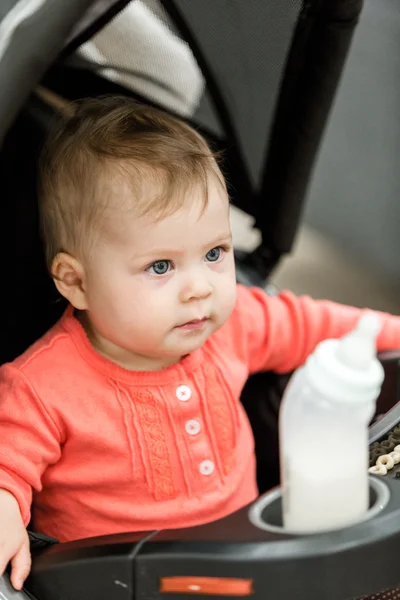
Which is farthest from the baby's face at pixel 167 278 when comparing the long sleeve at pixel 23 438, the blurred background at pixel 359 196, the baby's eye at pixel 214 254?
the blurred background at pixel 359 196

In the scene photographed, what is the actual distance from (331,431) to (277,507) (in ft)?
0.39

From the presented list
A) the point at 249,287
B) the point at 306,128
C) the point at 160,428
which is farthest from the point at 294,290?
the point at 160,428

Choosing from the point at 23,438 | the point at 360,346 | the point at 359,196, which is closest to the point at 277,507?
the point at 360,346

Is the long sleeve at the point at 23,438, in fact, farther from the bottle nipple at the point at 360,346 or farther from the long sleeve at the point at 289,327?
the bottle nipple at the point at 360,346

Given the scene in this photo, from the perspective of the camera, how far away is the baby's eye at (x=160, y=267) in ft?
2.69

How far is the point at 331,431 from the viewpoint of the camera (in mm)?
568

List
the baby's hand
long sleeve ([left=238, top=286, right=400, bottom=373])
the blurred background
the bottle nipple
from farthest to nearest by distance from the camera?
the blurred background → long sleeve ([left=238, top=286, right=400, bottom=373]) → the baby's hand → the bottle nipple

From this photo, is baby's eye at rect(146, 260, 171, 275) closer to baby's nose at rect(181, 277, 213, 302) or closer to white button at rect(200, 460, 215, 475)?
baby's nose at rect(181, 277, 213, 302)

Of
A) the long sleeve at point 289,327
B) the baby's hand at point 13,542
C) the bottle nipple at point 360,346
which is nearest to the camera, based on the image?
the bottle nipple at point 360,346

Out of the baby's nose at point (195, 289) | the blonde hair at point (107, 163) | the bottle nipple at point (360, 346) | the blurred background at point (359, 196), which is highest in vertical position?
the bottle nipple at point (360, 346)

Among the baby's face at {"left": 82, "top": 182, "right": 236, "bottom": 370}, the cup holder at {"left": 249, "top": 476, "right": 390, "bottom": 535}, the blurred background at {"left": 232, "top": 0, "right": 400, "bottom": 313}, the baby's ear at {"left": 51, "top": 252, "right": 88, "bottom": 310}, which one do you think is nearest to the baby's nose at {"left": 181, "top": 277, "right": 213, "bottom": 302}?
the baby's face at {"left": 82, "top": 182, "right": 236, "bottom": 370}

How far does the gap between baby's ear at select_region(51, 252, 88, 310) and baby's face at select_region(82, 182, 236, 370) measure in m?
0.01

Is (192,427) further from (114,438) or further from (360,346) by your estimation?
(360,346)

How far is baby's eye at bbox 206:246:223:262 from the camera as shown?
85cm
